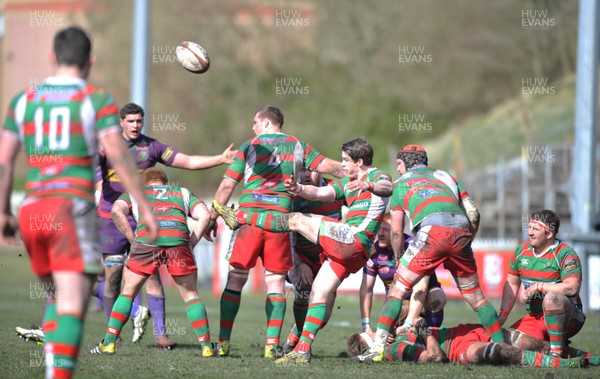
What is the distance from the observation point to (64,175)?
5.56 meters

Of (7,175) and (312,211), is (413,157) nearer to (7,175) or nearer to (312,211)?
(312,211)

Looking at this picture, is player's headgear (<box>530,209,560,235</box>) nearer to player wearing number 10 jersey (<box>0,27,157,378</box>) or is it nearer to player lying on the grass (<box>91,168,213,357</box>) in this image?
player lying on the grass (<box>91,168,213,357</box>)

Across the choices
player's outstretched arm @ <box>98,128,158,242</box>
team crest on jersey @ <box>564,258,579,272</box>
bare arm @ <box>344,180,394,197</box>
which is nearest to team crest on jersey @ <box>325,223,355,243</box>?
bare arm @ <box>344,180,394,197</box>

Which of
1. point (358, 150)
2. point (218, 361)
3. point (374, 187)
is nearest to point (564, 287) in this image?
point (374, 187)

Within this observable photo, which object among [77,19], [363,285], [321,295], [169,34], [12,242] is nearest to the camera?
[12,242]

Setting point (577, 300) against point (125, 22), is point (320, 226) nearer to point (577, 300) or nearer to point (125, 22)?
point (577, 300)

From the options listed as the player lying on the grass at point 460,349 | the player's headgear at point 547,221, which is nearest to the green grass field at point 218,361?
the player lying on the grass at point 460,349

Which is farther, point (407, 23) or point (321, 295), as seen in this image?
point (407, 23)

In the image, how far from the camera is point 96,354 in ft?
28.0

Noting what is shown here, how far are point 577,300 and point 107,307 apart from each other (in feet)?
16.5

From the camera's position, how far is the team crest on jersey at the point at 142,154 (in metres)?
9.62

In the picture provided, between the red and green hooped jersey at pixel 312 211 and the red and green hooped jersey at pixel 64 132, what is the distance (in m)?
4.30

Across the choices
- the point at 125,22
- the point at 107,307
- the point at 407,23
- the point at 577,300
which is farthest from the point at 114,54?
the point at 577,300

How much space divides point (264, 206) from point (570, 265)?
2.99 meters
